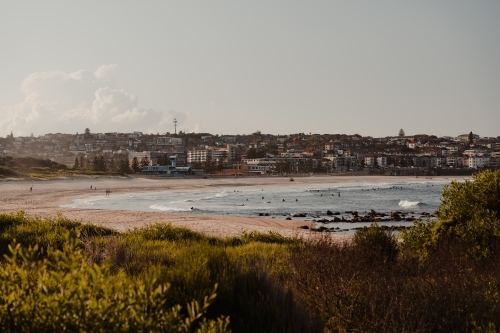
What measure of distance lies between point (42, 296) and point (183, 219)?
29442 millimetres

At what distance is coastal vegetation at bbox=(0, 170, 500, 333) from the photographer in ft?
12.5

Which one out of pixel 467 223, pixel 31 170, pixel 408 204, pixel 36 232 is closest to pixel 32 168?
pixel 31 170

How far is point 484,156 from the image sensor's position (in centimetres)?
19975

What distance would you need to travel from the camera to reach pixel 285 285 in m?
7.63

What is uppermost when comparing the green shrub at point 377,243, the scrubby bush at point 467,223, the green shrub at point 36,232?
the scrubby bush at point 467,223

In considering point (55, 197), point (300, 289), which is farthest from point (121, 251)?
point (55, 197)

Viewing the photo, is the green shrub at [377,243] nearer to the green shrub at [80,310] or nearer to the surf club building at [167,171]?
the green shrub at [80,310]

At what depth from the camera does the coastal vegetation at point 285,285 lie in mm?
3812

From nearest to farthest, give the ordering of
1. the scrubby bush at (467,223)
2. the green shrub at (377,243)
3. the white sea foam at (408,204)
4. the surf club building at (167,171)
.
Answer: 1. the scrubby bush at (467,223)
2. the green shrub at (377,243)
3. the white sea foam at (408,204)
4. the surf club building at (167,171)

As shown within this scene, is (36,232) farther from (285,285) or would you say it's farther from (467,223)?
(467,223)

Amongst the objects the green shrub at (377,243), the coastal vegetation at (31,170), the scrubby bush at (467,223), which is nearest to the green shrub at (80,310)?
the green shrub at (377,243)

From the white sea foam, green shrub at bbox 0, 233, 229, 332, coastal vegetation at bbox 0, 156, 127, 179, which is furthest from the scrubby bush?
coastal vegetation at bbox 0, 156, 127, 179

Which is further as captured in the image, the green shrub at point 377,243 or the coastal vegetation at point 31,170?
the coastal vegetation at point 31,170

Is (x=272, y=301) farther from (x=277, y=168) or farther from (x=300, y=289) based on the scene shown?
(x=277, y=168)
